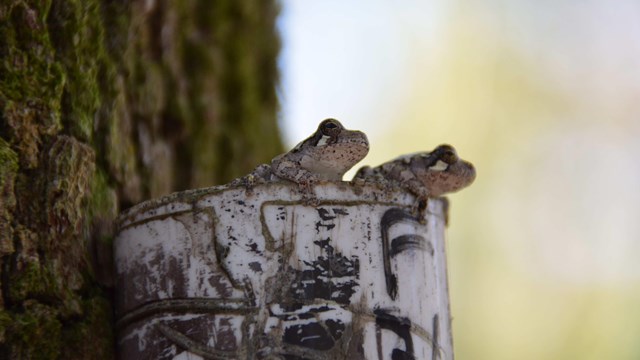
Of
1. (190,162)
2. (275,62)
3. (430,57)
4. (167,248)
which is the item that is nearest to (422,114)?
(430,57)

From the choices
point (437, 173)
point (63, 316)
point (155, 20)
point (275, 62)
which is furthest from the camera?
point (275, 62)

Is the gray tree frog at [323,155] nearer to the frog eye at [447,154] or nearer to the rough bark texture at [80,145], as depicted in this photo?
the frog eye at [447,154]

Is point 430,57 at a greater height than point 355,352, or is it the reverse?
point 430,57

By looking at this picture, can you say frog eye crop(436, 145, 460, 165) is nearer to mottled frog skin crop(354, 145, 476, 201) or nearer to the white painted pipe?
mottled frog skin crop(354, 145, 476, 201)

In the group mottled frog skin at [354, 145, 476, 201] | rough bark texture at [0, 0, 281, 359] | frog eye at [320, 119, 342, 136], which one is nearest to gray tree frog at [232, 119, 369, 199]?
frog eye at [320, 119, 342, 136]

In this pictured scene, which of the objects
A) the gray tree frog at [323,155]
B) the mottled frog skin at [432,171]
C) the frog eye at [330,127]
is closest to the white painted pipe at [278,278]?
the gray tree frog at [323,155]

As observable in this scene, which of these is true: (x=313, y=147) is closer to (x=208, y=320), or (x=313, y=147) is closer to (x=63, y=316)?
(x=208, y=320)

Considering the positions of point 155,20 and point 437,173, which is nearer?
point 437,173

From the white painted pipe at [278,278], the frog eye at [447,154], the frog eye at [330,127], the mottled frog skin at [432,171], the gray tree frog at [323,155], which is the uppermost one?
the frog eye at [447,154]
